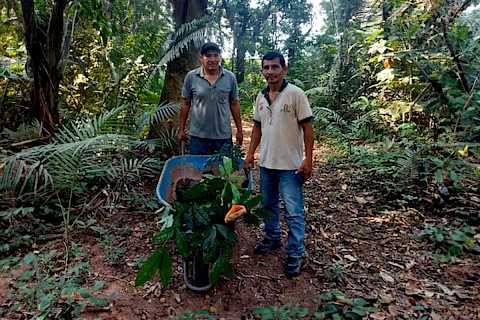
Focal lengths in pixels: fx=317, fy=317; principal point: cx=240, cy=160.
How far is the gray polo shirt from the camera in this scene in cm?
330

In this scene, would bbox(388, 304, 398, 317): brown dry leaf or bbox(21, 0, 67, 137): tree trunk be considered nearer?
bbox(388, 304, 398, 317): brown dry leaf

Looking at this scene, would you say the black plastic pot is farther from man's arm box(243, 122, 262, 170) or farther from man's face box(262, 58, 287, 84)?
man's face box(262, 58, 287, 84)

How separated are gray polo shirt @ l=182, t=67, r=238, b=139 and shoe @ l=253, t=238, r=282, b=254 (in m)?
1.17

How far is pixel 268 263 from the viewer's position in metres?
2.84

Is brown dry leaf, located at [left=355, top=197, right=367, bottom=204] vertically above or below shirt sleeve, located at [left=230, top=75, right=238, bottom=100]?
below

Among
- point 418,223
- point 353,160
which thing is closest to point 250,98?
point 353,160

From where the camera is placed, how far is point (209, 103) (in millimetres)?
3307

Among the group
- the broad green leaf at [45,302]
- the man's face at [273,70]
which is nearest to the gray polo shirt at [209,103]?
the man's face at [273,70]

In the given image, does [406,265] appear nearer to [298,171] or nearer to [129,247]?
[298,171]

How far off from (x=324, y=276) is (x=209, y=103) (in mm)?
1983

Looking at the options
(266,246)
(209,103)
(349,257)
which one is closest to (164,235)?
(266,246)

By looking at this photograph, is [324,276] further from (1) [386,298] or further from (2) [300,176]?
(2) [300,176]

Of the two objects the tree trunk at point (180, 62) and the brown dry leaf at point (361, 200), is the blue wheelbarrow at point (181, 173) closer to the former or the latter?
the brown dry leaf at point (361, 200)

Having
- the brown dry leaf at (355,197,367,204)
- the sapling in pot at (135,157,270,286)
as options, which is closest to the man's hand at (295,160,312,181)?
the sapling in pot at (135,157,270,286)
